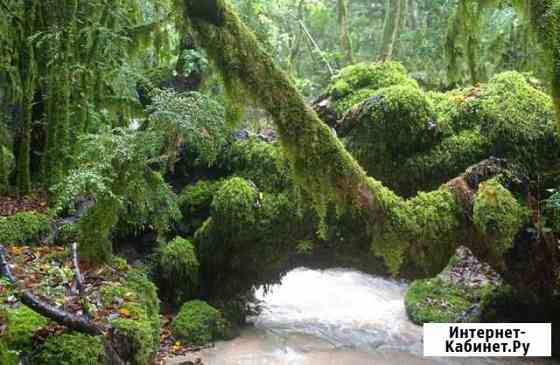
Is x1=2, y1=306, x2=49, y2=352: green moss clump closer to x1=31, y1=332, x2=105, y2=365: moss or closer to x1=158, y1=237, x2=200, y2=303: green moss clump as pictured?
x1=31, y1=332, x2=105, y2=365: moss

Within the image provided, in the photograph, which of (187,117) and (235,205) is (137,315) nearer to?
(187,117)

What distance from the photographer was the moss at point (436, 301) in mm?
8344

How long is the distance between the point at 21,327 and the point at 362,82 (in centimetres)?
605

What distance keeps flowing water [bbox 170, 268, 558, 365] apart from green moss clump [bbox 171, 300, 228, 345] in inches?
7.5

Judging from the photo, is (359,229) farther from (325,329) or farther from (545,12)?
(545,12)

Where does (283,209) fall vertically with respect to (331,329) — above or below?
above

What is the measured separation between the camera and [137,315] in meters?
4.61

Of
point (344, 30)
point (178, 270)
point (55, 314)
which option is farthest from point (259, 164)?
point (344, 30)

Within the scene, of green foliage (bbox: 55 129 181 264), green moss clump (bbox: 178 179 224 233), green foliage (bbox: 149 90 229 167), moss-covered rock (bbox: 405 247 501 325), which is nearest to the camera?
green foliage (bbox: 55 129 181 264)

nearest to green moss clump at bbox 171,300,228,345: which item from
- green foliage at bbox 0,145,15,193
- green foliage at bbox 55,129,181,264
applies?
green foliage at bbox 55,129,181,264

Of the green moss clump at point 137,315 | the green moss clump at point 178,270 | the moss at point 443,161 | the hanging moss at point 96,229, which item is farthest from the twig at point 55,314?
the moss at point 443,161

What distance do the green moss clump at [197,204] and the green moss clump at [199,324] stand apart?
1.25m

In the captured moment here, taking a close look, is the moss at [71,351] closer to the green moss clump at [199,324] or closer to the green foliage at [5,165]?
the green moss clump at [199,324]

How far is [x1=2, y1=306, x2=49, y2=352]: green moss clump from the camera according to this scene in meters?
3.60
